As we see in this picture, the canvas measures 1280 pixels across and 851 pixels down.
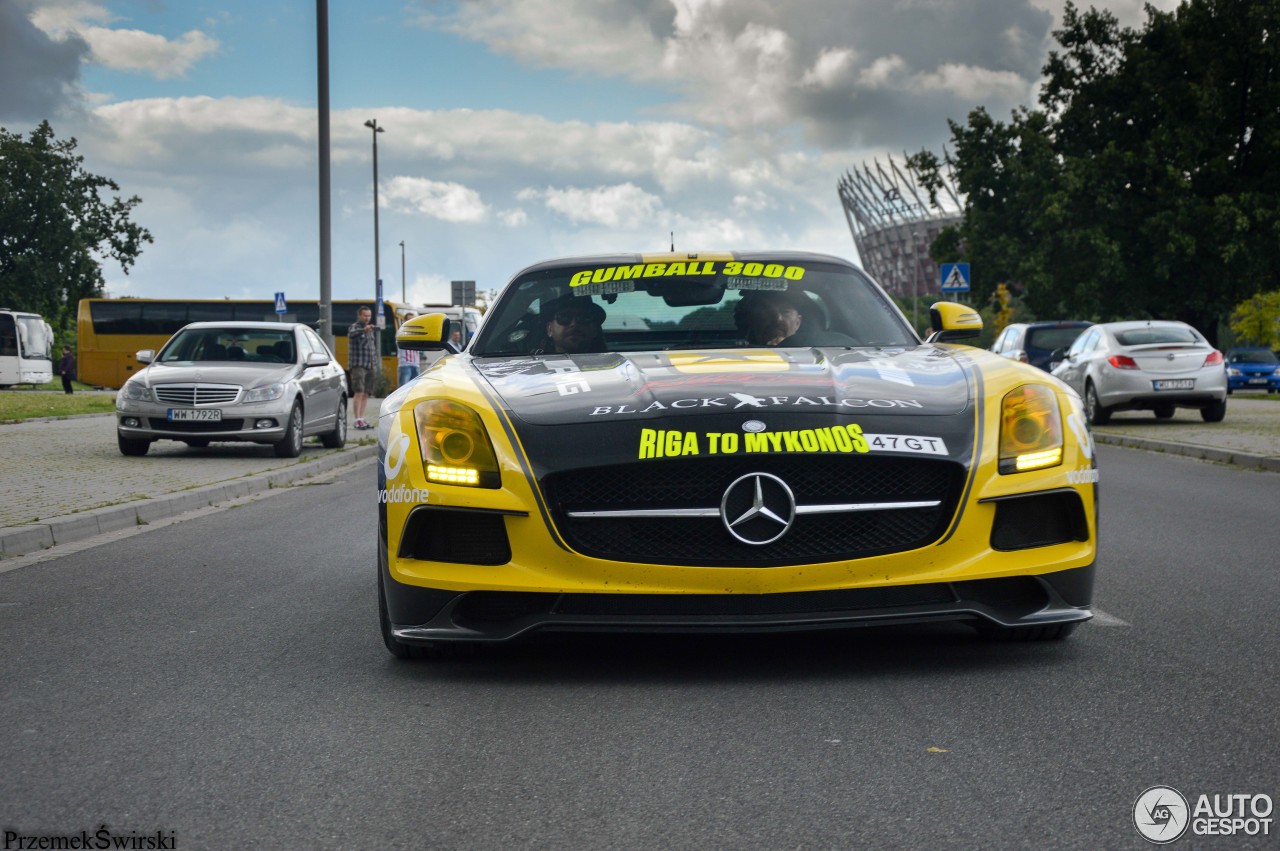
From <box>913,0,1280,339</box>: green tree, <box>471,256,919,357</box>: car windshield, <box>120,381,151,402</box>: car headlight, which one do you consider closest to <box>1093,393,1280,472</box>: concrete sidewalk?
<box>471,256,919,357</box>: car windshield

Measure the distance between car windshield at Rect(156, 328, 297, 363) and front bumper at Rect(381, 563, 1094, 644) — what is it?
13281mm

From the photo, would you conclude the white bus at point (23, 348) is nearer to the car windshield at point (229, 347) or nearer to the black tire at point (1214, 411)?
the car windshield at point (229, 347)

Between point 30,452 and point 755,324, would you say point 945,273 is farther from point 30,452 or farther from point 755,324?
point 755,324

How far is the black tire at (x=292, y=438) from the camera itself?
1662 cm

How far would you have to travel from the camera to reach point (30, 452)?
1711 cm

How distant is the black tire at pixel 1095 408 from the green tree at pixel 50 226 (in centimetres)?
5680

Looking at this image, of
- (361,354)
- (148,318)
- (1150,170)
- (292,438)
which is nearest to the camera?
(292,438)

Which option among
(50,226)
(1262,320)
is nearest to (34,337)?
(50,226)

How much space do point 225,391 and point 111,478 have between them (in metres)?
3.05

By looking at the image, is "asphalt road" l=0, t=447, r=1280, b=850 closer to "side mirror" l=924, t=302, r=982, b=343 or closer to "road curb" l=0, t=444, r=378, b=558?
"side mirror" l=924, t=302, r=982, b=343

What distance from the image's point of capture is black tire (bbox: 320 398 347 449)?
61.9 feet

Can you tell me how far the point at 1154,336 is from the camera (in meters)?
21.5

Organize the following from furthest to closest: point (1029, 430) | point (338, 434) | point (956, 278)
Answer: point (956, 278) < point (338, 434) < point (1029, 430)

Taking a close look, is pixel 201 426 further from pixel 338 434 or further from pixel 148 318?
pixel 148 318
